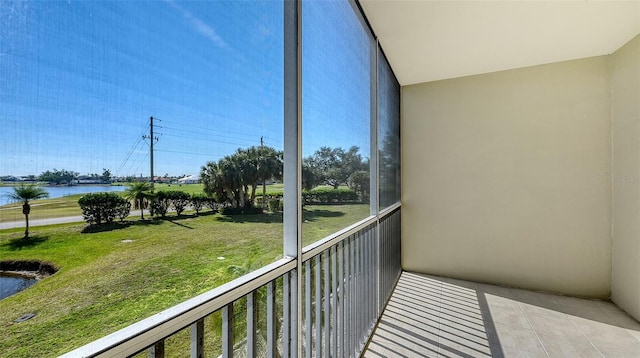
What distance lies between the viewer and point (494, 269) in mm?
3357

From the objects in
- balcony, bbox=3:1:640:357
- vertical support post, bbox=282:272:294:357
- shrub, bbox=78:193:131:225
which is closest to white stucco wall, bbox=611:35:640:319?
balcony, bbox=3:1:640:357

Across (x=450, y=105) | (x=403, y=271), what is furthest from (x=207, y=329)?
(x=450, y=105)

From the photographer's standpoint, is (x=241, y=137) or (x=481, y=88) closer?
(x=241, y=137)

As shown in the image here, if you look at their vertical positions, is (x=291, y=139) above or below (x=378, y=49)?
below

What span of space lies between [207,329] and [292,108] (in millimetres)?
866

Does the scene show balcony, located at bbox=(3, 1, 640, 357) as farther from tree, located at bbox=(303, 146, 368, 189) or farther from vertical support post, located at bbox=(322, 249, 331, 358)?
tree, located at bbox=(303, 146, 368, 189)

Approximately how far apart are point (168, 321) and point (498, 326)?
9.06ft

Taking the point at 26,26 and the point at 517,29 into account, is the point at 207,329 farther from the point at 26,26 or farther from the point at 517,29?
the point at 517,29

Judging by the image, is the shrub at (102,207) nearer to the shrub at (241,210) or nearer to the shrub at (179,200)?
the shrub at (179,200)

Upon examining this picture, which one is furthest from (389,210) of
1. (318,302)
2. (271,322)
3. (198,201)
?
(198,201)

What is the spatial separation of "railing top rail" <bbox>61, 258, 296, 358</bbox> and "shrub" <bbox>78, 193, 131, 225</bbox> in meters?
0.24

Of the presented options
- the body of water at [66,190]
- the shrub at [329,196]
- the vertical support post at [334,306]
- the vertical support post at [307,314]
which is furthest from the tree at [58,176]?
the vertical support post at [334,306]

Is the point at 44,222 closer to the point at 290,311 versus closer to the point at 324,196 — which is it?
the point at 290,311

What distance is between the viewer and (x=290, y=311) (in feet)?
3.92
